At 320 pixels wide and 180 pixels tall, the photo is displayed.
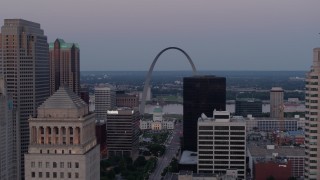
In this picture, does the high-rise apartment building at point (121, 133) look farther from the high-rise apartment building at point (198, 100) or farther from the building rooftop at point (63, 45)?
the building rooftop at point (63, 45)

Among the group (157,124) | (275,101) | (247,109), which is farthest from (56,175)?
(247,109)

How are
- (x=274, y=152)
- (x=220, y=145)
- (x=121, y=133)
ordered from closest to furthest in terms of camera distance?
(x=220, y=145), (x=274, y=152), (x=121, y=133)

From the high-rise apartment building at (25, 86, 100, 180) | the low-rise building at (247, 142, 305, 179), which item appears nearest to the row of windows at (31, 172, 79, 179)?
the high-rise apartment building at (25, 86, 100, 180)

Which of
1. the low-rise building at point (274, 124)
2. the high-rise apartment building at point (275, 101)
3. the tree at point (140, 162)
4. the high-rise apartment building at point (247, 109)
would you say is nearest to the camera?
the tree at point (140, 162)

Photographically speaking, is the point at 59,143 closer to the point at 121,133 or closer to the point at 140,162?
the point at 140,162

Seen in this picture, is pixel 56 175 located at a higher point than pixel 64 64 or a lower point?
lower

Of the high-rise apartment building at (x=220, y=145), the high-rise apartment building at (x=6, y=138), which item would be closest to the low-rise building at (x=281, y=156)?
the high-rise apartment building at (x=220, y=145)
